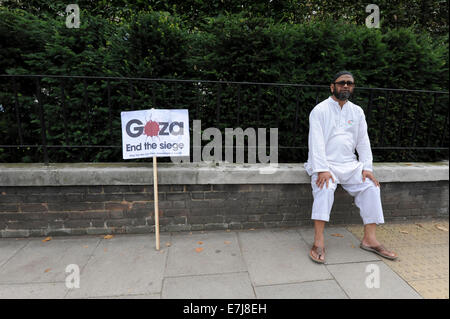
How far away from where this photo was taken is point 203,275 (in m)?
2.54

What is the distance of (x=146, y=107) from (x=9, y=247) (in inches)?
91.1

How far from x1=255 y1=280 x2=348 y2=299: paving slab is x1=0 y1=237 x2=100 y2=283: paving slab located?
1.91 m

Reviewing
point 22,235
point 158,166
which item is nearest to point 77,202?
point 22,235

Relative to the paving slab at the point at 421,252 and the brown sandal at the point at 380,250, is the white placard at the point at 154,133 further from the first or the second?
the paving slab at the point at 421,252

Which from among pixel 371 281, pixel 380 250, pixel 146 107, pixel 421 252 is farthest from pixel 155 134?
pixel 421 252

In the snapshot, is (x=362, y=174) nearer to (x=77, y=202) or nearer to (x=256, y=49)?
(x=256, y=49)

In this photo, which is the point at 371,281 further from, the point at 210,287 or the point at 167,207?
the point at 167,207

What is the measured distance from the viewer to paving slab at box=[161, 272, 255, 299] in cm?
228

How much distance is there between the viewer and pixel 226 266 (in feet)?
8.80

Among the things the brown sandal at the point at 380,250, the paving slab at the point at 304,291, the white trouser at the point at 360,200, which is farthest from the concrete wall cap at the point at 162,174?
the paving slab at the point at 304,291

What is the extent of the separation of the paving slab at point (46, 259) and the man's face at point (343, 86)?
129 inches

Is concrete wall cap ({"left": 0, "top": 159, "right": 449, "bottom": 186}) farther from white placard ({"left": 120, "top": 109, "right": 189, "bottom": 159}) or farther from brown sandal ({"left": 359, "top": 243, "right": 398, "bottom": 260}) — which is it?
brown sandal ({"left": 359, "top": 243, "right": 398, "bottom": 260})

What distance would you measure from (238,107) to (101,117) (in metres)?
1.81

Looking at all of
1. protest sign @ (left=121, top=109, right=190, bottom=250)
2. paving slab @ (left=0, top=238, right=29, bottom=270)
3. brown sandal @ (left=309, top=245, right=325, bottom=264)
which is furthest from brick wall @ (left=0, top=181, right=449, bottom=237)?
brown sandal @ (left=309, top=245, right=325, bottom=264)
